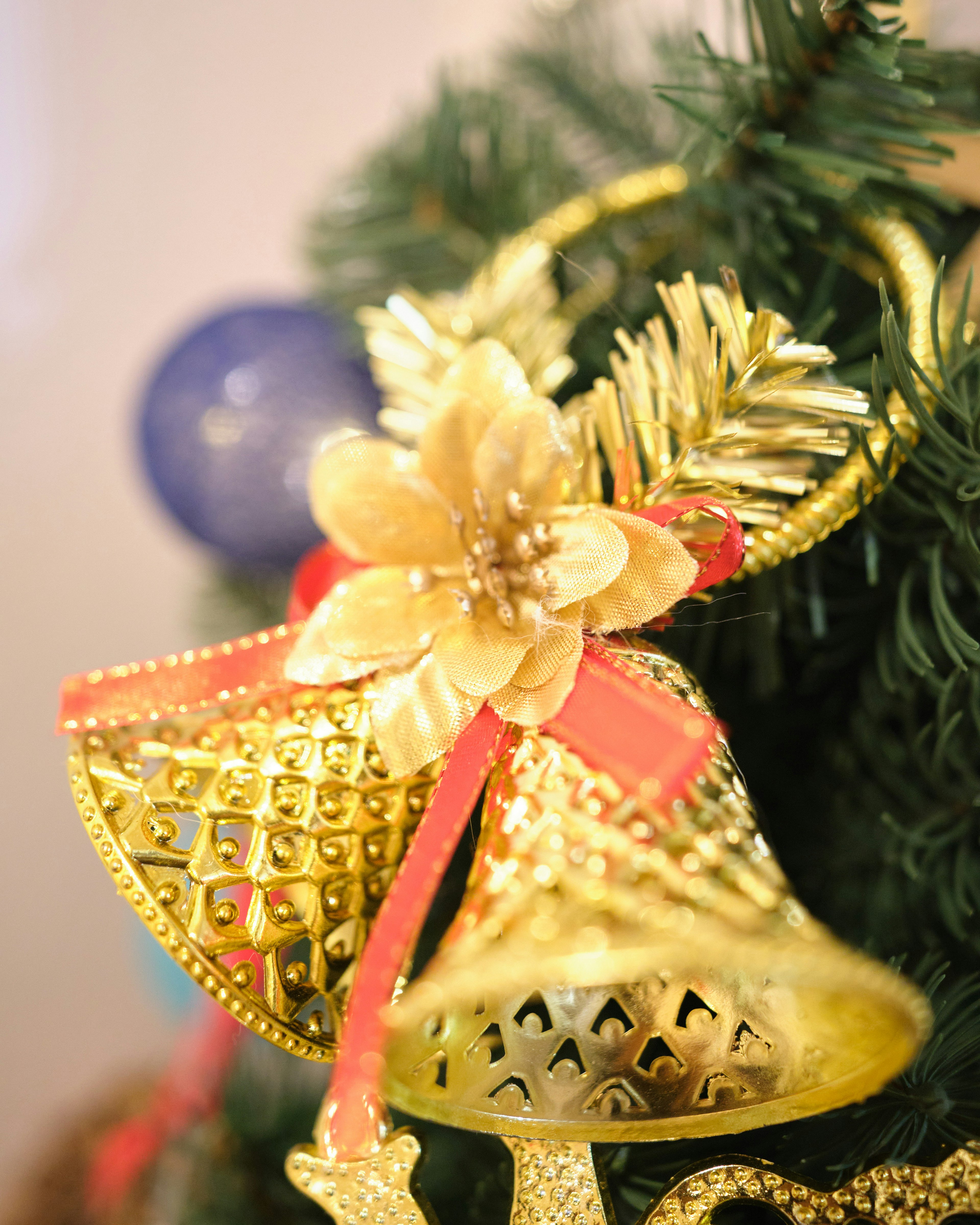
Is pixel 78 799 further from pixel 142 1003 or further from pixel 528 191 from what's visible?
pixel 142 1003

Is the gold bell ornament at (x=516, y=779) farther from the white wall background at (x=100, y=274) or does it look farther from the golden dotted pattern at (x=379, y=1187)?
the white wall background at (x=100, y=274)

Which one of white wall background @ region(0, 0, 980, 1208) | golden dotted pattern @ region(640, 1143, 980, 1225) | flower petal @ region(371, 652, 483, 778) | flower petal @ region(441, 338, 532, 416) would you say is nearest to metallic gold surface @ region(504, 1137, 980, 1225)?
golden dotted pattern @ region(640, 1143, 980, 1225)

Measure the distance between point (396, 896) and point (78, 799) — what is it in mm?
96

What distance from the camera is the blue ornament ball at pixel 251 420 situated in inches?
15.7

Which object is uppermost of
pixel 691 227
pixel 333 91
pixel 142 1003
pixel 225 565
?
pixel 333 91

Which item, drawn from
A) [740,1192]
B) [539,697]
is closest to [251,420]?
[539,697]

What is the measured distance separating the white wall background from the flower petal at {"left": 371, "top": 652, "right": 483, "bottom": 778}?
48 centimetres

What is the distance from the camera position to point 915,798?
32 centimetres

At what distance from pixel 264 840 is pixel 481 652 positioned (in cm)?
8

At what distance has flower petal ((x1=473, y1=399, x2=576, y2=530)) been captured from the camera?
250 millimetres

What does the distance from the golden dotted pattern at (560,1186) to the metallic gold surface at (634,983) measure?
1 centimetres

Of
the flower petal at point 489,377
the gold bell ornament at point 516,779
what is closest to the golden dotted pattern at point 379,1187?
the gold bell ornament at point 516,779

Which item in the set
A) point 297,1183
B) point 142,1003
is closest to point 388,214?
point 297,1183

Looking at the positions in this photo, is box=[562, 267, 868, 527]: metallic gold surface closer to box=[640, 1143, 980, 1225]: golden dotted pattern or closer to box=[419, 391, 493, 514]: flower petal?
box=[419, 391, 493, 514]: flower petal
